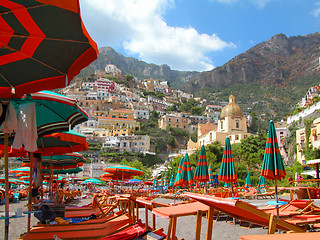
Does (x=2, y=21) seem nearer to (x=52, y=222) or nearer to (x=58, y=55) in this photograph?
(x=58, y=55)

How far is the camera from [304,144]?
3080cm

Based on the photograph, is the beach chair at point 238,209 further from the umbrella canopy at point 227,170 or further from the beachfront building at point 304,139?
the beachfront building at point 304,139

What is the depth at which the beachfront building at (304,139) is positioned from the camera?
2747 cm

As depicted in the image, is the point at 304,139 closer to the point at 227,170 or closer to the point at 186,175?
the point at 186,175

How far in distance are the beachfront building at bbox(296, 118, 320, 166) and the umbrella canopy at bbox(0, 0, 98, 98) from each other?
1076 inches

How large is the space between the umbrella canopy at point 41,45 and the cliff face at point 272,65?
15023cm

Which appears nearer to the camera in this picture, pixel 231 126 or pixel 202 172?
pixel 202 172

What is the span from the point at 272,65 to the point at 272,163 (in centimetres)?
16352

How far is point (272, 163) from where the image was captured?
6922mm

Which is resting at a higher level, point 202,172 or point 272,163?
point 272,163

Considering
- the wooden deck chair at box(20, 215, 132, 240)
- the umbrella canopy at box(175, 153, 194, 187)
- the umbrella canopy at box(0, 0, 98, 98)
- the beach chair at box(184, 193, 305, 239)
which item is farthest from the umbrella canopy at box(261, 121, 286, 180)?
the umbrella canopy at box(175, 153, 194, 187)

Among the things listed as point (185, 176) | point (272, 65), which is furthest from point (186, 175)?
point (272, 65)

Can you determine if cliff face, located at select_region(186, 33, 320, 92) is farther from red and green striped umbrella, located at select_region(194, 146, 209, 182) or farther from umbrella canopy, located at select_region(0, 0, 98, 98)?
umbrella canopy, located at select_region(0, 0, 98, 98)

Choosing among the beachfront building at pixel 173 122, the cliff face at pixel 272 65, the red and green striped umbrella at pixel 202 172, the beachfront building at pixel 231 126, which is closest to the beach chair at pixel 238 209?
the red and green striped umbrella at pixel 202 172
